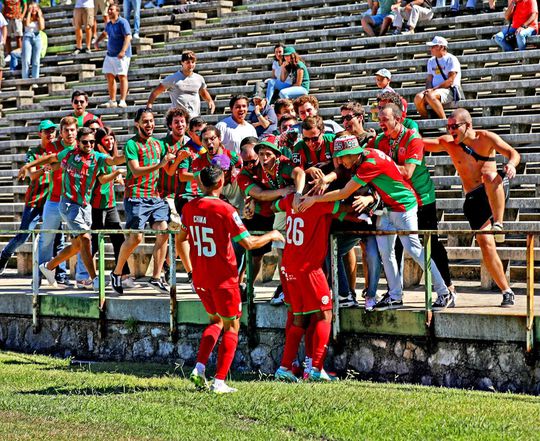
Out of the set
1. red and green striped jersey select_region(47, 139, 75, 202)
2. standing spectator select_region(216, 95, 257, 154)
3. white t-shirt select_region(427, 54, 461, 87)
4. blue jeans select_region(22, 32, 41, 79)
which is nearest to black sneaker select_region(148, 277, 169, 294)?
standing spectator select_region(216, 95, 257, 154)

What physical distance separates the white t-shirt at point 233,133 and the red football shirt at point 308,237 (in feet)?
12.1

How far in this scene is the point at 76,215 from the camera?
15.7 metres

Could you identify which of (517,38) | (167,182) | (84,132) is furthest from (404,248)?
(517,38)

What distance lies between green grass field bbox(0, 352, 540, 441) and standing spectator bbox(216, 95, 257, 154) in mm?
4140

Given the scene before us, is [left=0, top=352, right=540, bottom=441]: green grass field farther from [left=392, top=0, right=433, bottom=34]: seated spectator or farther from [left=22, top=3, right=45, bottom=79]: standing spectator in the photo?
[left=22, top=3, right=45, bottom=79]: standing spectator

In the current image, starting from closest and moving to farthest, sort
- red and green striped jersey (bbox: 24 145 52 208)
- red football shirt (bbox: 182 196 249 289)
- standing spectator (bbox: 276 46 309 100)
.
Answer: red football shirt (bbox: 182 196 249 289) < red and green striped jersey (bbox: 24 145 52 208) < standing spectator (bbox: 276 46 309 100)

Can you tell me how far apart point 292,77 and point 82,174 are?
3.88m

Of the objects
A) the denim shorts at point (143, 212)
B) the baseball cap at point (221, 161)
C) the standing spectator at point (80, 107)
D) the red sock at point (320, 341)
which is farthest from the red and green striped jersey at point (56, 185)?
the red sock at point (320, 341)

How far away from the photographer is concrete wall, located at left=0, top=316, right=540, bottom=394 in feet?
37.7

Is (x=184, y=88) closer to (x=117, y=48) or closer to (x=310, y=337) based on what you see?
(x=117, y=48)

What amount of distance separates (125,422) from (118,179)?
7.04 metres

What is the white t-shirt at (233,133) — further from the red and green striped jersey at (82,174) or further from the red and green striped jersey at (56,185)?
the red and green striped jersey at (56,185)

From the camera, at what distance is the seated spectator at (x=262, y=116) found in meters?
16.8

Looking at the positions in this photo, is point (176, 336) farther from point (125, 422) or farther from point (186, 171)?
point (125, 422)
